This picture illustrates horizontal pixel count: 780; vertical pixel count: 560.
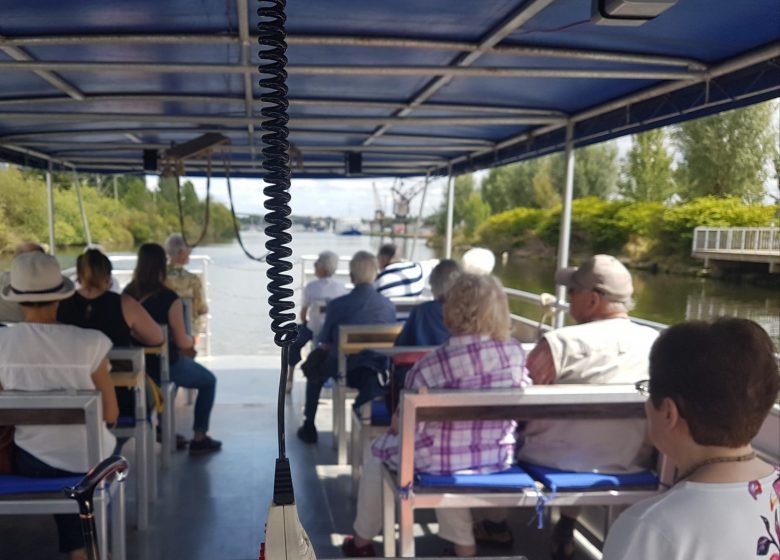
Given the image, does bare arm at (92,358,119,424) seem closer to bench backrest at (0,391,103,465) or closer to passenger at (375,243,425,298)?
bench backrest at (0,391,103,465)

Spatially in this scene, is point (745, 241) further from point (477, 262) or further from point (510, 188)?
point (510, 188)

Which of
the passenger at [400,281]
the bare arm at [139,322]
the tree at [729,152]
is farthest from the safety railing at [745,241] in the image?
the bare arm at [139,322]

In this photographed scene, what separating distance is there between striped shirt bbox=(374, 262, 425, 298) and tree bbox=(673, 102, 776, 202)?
243 cm

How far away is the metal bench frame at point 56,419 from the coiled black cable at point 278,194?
61.4 inches

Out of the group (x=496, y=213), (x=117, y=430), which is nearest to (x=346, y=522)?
(x=117, y=430)

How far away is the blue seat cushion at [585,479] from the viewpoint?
2.22 m

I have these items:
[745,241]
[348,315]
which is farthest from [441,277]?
[745,241]

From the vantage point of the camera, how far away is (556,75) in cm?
321

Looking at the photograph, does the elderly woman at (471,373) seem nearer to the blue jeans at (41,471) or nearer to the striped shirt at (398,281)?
the blue jeans at (41,471)

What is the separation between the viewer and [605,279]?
2387 millimetres

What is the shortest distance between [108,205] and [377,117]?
12.7 m

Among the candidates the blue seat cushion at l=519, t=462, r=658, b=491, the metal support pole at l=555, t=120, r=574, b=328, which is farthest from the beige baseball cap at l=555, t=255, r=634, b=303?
the metal support pole at l=555, t=120, r=574, b=328

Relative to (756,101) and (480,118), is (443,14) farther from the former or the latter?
(480,118)

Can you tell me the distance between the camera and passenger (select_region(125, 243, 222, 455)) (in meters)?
3.44
